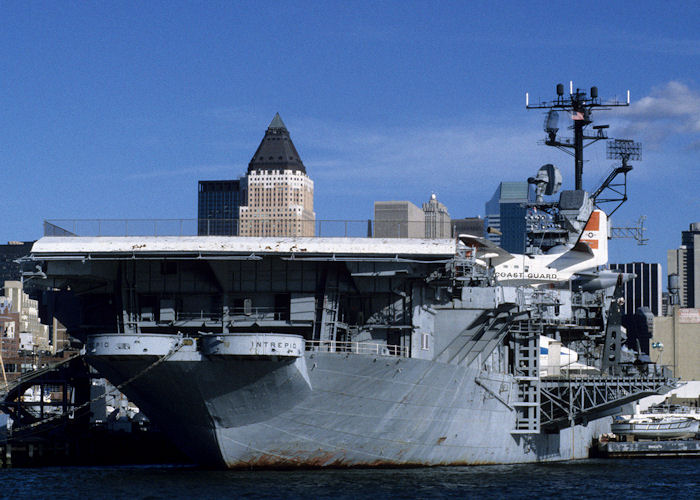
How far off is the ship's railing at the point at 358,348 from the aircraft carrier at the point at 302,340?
3.1 inches

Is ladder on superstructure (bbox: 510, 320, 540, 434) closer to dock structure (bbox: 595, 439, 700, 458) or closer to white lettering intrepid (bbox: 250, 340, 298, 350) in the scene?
dock structure (bbox: 595, 439, 700, 458)

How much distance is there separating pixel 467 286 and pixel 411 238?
4145mm

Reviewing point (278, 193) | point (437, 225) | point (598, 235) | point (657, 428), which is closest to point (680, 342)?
point (278, 193)

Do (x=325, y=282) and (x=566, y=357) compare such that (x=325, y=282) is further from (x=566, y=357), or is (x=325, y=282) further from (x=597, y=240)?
(x=597, y=240)

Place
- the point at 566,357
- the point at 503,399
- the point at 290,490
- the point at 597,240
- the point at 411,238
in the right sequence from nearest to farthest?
the point at 290,490 < the point at 411,238 < the point at 503,399 < the point at 566,357 < the point at 597,240

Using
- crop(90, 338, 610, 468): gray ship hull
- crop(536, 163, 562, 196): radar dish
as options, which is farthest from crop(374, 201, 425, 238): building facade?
crop(536, 163, 562, 196): radar dish

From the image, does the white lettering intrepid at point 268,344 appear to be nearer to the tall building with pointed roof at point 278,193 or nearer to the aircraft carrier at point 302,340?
the aircraft carrier at point 302,340

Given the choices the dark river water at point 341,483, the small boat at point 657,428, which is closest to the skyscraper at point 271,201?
the dark river water at point 341,483

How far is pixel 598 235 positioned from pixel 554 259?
5.14 meters

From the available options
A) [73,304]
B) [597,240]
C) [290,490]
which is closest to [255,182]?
[597,240]

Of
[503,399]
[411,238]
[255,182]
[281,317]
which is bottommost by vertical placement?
[503,399]

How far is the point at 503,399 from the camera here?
44.1 m

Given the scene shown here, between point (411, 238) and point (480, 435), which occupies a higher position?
point (411, 238)

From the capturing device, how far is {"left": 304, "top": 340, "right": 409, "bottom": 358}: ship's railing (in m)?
37.2
